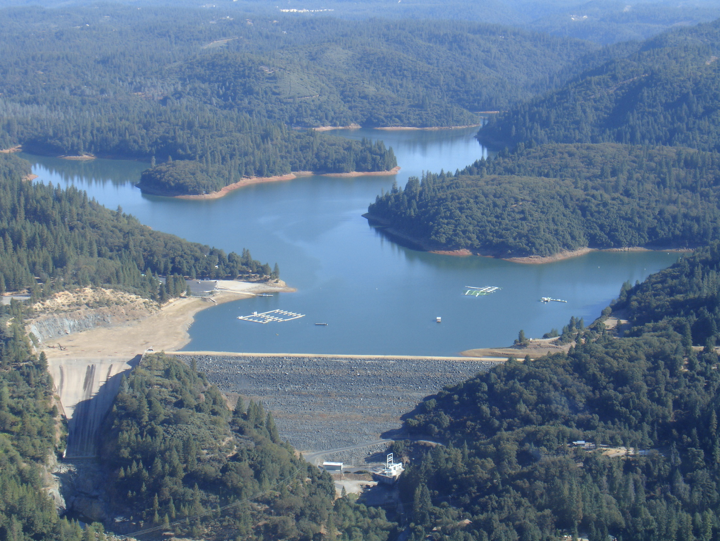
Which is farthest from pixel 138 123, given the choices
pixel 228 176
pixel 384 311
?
pixel 384 311

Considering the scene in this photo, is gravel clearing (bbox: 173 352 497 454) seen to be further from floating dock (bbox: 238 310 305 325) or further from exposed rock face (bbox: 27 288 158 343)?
floating dock (bbox: 238 310 305 325)

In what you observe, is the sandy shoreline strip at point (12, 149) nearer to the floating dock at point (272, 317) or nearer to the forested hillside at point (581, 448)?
the floating dock at point (272, 317)

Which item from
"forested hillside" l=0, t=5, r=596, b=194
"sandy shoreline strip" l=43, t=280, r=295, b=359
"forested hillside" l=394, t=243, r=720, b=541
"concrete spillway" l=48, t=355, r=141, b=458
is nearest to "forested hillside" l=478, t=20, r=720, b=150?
"forested hillside" l=0, t=5, r=596, b=194

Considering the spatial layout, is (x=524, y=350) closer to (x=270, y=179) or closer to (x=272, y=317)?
(x=272, y=317)

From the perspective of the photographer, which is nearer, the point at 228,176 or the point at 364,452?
the point at 364,452

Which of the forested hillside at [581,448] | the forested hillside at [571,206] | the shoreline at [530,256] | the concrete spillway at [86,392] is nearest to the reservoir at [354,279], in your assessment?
the shoreline at [530,256]

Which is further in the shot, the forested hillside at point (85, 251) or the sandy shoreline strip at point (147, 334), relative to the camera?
the forested hillside at point (85, 251)

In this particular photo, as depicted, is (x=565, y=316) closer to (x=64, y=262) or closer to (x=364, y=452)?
(x=364, y=452)
